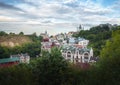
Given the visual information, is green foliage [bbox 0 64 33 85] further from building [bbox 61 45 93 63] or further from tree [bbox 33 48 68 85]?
building [bbox 61 45 93 63]

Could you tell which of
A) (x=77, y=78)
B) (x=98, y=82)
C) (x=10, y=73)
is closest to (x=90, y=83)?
(x=98, y=82)

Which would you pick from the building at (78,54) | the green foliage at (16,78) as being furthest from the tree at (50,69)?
the building at (78,54)

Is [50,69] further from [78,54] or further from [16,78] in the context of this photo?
[78,54]

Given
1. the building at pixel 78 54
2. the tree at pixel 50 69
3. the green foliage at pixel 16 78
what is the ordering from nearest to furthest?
the green foliage at pixel 16 78, the tree at pixel 50 69, the building at pixel 78 54

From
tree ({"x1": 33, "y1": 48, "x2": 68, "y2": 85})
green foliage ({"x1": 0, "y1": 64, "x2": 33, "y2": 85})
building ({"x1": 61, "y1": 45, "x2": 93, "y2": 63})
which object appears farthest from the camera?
building ({"x1": 61, "y1": 45, "x2": 93, "y2": 63})

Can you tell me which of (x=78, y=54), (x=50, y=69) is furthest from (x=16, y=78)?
(x=78, y=54)

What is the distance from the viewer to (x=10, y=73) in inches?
195

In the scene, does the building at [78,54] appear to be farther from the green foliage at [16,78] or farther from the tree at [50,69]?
the green foliage at [16,78]

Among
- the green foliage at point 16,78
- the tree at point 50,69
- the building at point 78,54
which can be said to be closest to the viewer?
the green foliage at point 16,78

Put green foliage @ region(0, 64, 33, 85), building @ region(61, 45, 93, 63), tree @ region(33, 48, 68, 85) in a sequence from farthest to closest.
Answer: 1. building @ region(61, 45, 93, 63)
2. tree @ region(33, 48, 68, 85)
3. green foliage @ region(0, 64, 33, 85)

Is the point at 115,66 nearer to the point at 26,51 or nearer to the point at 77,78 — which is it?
the point at 77,78

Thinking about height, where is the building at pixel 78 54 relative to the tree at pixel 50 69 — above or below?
below

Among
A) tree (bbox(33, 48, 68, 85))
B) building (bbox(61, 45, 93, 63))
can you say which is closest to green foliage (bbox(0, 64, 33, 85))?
tree (bbox(33, 48, 68, 85))

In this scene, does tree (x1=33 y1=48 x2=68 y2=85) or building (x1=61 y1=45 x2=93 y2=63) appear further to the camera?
building (x1=61 y1=45 x2=93 y2=63)
